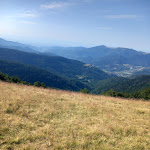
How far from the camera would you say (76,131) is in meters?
6.06

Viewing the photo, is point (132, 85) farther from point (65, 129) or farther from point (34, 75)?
point (65, 129)

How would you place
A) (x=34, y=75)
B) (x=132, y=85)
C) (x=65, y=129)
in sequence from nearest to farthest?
(x=65, y=129), (x=132, y=85), (x=34, y=75)

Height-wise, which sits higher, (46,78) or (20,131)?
(20,131)

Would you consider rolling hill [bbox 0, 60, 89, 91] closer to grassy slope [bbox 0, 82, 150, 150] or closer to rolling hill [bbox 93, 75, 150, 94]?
rolling hill [bbox 93, 75, 150, 94]

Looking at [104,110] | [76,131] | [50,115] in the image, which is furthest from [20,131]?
[104,110]

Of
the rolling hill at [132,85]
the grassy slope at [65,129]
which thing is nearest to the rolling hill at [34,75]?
the rolling hill at [132,85]

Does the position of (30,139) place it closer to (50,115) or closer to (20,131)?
(20,131)

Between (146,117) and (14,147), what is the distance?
941 centimetres

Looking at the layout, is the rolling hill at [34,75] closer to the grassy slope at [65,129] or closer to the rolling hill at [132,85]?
the rolling hill at [132,85]

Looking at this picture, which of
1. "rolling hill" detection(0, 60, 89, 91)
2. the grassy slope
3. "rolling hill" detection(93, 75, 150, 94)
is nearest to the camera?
the grassy slope

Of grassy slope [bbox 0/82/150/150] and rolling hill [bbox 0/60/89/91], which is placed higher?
grassy slope [bbox 0/82/150/150]

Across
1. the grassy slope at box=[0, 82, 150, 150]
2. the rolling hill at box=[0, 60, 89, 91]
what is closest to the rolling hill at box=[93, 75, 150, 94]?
the rolling hill at box=[0, 60, 89, 91]

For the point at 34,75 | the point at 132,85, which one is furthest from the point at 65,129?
the point at 34,75

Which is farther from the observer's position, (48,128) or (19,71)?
(19,71)
